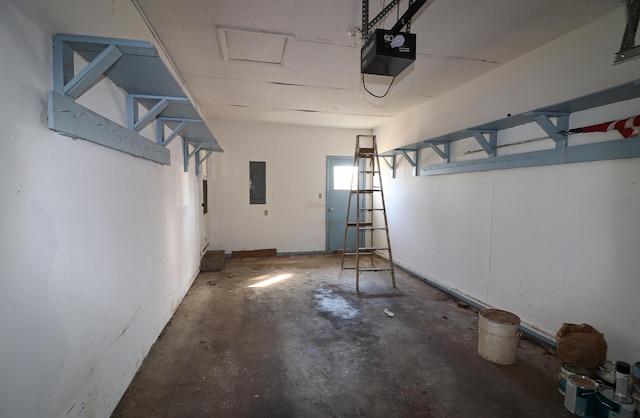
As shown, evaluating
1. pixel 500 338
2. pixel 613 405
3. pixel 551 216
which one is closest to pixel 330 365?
pixel 500 338

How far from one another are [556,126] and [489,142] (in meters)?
0.73

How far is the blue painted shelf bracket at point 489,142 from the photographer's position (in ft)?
9.78

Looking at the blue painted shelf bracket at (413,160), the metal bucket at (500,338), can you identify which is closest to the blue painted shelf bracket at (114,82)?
the metal bucket at (500,338)

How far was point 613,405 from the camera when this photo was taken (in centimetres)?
165

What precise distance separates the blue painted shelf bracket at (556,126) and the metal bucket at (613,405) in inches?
69.5

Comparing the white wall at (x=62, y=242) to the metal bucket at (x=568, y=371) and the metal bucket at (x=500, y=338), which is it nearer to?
the metal bucket at (x=500, y=338)

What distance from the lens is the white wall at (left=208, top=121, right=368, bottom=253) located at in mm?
5566

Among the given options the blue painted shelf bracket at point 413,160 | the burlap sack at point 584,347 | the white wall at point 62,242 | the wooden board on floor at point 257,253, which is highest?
the blue painted shelf bracket at point 413,160

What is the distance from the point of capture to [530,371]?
2176mm

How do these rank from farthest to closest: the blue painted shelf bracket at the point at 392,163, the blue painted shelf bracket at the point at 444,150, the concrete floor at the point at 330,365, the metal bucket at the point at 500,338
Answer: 1. the blue painted shelf bracket at the point at 392,163
2. the blue painted shelf bracket at the point at 444,150
3. the metal bucket at the point at 500,338
4. the concrete floor at the point at 330,365

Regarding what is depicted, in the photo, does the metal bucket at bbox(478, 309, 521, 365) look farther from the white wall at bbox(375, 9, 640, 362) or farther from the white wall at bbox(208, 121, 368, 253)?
the white wall at bbox(208, 121, 368, 253)

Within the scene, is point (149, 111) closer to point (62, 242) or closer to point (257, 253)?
point (62, 242)

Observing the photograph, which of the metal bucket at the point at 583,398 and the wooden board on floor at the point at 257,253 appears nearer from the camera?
the metal bucket at the point at 583,398

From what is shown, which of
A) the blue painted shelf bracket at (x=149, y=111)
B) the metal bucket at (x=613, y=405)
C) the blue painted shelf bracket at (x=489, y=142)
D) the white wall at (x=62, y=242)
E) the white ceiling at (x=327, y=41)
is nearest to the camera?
the white wall at (x=62, y=242)
